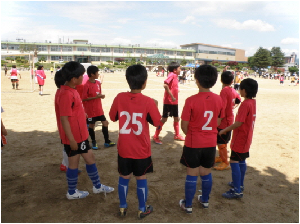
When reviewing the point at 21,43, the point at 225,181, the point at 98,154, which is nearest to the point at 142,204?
the point at 225,181

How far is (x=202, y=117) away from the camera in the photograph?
2.91 metres

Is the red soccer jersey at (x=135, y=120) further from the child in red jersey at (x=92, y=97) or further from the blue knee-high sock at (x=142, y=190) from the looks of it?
the child in red jersey at (x=92, y=97)

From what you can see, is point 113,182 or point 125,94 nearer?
point 125,94

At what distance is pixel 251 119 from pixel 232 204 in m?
1.31

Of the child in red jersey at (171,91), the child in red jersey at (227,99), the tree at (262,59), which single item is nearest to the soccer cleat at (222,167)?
the child in red jersey at (227,99)

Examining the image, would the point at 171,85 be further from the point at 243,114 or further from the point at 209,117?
the point at 209,117

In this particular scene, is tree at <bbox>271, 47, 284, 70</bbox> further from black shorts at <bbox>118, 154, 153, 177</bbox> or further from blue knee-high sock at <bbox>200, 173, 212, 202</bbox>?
black shorts at <bbox>118, 154, 153, 177</bbox>

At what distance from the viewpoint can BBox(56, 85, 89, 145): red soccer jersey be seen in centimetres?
303

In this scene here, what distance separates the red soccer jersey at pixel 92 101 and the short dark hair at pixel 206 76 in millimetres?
2816

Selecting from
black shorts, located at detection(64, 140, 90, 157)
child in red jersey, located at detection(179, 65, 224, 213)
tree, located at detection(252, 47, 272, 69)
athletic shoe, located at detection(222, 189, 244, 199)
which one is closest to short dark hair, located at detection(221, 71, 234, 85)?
child in red jersey, located at detection(179, 65, 224, 213)

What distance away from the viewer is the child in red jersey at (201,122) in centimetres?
291

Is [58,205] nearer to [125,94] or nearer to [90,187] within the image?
[90,187]

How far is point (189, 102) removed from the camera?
2895mm

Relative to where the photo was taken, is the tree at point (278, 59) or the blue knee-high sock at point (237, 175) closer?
the blue knee-high sock at point (237, 175)
